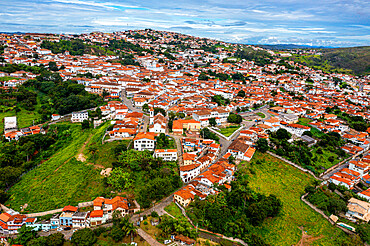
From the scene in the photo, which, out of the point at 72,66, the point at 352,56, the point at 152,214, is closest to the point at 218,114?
the point at 152,214

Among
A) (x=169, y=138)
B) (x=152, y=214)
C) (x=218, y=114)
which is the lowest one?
(x=152, y=214)

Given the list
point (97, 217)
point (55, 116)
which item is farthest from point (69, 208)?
point (55, 116)

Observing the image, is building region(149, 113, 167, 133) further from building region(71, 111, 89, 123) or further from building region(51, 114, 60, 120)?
building region(51, 114, 60, 120)

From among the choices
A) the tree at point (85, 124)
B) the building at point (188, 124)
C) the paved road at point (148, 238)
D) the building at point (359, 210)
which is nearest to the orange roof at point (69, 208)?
the paved road at point (148, 238)

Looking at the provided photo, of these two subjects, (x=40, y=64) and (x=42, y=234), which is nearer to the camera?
(x=42, y=234)

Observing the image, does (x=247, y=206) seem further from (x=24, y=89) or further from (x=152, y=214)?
(x=24, y=89)

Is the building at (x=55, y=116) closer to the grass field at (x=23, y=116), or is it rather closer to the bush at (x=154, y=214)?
the grass field at (x=23, y=116)

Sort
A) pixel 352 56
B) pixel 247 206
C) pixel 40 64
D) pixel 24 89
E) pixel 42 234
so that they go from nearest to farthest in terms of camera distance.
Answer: pixel 42 234, pixel 247 206, pixel 24 89, pixel 40 64, pixel 352 56

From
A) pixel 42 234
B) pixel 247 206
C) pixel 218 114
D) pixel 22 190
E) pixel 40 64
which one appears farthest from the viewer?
pixel 40 64
